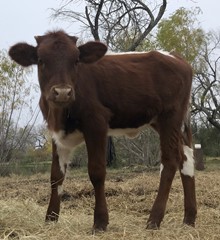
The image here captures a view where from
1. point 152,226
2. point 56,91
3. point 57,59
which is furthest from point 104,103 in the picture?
point 152,226

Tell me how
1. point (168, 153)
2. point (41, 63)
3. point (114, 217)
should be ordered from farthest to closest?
point (114, 217) < point (168, 153) < point (41, 63)

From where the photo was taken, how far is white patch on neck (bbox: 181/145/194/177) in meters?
6.72

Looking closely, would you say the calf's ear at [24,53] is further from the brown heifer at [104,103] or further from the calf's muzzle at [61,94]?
the calf's muzzle at [61,94]

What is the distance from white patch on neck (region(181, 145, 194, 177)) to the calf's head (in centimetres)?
183

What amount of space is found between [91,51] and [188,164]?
6.70 feet

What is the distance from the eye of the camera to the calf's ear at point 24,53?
→ 5.82 meters

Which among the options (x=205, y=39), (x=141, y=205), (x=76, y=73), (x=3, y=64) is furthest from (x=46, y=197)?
(x=205, y=39)

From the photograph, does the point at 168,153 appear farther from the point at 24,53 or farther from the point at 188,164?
the point at 24,53

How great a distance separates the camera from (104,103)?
19.5 feet

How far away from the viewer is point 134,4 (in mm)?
25000

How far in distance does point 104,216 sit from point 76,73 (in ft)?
5.39

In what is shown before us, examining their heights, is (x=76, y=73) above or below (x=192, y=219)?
above

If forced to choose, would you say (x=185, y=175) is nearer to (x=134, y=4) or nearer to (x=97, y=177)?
(x=97, y=177)

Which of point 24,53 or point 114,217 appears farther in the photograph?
point 114,217
